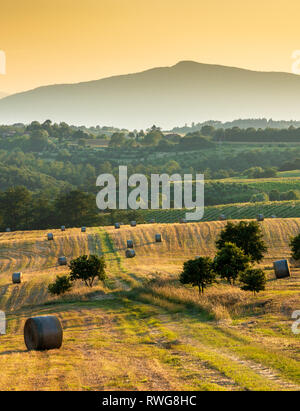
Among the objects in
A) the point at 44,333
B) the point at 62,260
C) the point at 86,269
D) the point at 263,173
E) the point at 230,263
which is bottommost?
the point at 62,260

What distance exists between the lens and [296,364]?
19062 millimetres

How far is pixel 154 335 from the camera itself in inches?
1050

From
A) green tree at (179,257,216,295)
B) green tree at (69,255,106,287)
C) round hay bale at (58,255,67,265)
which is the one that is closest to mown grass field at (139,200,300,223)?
round hay bale at (58,255,67,265)

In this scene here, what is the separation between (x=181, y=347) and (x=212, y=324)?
471 centimetres

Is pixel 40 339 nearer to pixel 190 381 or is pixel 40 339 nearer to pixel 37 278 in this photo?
pixel 190 381

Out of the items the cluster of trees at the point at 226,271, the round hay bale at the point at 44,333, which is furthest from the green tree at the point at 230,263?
the round hay bale at the point at 44,333

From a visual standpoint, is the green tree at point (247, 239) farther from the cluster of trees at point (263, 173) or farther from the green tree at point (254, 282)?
the cluster of trees at point (263, 173)

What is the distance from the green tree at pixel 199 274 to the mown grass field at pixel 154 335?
83cm

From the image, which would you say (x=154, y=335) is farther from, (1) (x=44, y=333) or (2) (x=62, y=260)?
(2) (x=62, y=260)

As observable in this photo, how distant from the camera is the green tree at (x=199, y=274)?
37.3 m

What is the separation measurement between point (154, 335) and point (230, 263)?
13.7m

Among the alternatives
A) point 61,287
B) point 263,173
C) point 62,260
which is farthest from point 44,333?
point 263,173

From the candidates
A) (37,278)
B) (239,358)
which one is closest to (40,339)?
(239,358)

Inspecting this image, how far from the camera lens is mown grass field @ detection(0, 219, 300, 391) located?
58.5ft
